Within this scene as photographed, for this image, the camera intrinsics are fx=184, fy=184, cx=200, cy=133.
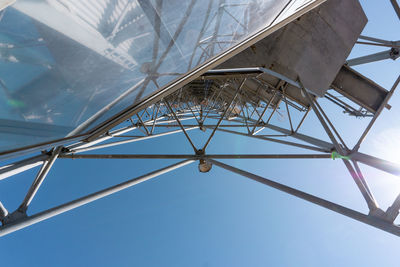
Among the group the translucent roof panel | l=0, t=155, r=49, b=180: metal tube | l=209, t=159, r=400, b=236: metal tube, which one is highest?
l=0, t=155, r=49, b=180: metal tube

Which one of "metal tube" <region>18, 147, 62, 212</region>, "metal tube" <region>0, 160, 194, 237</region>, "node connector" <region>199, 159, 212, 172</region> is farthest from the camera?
"node connector" <region>199, 159, 212, 172</region>

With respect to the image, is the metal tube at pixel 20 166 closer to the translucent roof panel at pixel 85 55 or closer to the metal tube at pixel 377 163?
the translucent roof panel at pixel 85 55

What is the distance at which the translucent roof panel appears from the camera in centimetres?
130

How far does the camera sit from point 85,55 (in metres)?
1.66

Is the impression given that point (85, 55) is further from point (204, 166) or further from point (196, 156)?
point (204, 166)

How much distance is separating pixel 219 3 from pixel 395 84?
5.45m

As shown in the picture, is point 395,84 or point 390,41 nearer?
point 395,84

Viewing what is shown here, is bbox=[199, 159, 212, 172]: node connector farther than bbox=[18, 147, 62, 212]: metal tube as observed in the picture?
Yes

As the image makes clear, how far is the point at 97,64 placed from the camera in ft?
5.99

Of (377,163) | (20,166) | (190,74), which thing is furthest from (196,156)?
(377,163)

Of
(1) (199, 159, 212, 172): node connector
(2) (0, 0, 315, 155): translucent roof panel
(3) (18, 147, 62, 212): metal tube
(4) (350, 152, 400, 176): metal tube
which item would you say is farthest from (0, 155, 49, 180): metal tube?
(4) (350, 152, 400, 176): metal tube

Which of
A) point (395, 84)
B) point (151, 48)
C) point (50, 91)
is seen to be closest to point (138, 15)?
point (151, 48)

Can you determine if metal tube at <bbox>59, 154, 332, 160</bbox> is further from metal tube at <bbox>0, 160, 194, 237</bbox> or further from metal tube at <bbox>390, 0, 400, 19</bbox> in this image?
metal tube at <bbox>390, 0, 400, 19</bbox>

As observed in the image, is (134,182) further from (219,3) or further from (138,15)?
(219,3)
